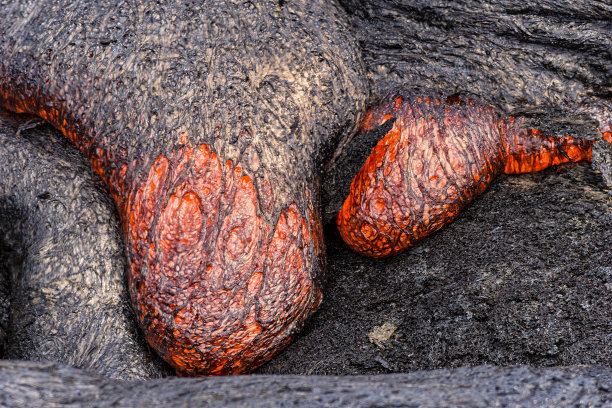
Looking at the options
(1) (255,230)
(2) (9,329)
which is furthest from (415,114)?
(2) (9,329)

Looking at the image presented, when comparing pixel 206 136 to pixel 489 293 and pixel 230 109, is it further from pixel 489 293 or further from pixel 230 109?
pixel 489 293

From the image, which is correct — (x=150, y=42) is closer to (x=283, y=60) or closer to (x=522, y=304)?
(x=283, y=60)

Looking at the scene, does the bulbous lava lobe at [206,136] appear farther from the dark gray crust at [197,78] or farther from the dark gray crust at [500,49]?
the dark gray crust at [500,49]

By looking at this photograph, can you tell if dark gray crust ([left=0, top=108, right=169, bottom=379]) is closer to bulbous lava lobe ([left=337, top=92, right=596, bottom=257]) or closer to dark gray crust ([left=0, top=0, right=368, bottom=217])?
dark gray crust ([left=0, top=0, right=368, bottom=217])

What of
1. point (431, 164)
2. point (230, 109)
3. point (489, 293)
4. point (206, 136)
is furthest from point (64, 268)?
point (489, 293)

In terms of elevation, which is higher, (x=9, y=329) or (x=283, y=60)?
(x=283, y=60)

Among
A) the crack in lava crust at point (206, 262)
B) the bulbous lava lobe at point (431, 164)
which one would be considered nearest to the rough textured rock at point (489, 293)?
the bulbous lava lobe at point (431, 164)
